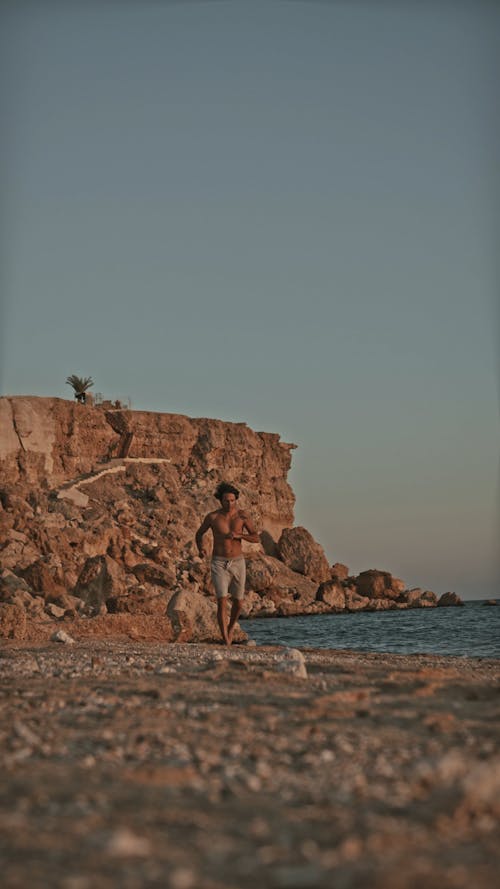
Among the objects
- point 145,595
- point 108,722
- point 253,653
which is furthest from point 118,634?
point 108,722

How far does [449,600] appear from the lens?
6500cm

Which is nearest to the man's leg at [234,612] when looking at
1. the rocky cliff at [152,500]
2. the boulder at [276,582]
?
the rocky cliff at [152,500]

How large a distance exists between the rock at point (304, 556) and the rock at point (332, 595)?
4.96 metres

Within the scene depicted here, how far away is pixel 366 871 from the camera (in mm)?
2391

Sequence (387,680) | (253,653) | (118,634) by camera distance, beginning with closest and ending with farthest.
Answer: (387,680) < (253,653) < (118,634)

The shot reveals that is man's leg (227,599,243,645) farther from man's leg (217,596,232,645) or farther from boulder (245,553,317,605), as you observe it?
boulder (245,553,317,605)

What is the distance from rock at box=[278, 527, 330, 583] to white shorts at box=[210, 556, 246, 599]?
56.5 m

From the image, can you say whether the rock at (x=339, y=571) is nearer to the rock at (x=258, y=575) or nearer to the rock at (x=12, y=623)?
the rock at (x=258, y=575)

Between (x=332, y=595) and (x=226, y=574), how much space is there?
5083 centimetres

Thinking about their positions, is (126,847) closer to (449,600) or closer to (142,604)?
(142,604)

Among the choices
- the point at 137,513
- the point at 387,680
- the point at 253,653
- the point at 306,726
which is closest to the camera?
the point at 306,726

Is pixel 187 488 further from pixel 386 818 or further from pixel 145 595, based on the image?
pixel 386 818

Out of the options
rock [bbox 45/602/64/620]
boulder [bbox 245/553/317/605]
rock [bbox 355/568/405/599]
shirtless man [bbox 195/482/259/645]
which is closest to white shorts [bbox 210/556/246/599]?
shirtless man [bbox 195/482/259/645]

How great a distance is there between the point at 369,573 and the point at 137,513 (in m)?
16.1
